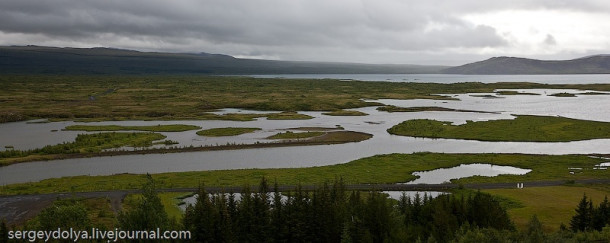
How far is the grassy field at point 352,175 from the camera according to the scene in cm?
6919

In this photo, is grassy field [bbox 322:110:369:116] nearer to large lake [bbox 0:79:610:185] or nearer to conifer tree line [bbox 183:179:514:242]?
large lake [bbox 0:79:610:185]

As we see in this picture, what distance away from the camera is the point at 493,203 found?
5044 centimetres

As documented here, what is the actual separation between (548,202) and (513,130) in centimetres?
6547

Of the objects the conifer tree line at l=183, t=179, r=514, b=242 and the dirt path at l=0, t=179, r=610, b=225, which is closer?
the conifer tree line at l=183, t=179, r=514, b=242

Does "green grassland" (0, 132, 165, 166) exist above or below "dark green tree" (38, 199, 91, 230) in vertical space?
below

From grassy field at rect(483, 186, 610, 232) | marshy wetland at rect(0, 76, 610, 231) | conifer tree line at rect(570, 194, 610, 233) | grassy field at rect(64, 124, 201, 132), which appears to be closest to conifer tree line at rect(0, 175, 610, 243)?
conifer tree line at rect(570, 194, 610, 233)

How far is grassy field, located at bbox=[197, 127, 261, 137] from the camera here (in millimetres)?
116869

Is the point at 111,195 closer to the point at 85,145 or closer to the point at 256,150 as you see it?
the point at 256,150

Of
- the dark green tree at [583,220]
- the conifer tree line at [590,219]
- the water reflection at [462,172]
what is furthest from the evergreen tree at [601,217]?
the water reflection at [462,172]

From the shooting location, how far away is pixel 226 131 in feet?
395

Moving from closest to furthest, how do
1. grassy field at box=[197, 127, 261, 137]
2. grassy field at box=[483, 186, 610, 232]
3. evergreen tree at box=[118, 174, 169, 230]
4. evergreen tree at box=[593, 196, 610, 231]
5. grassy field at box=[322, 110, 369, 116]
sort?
evergreen tree at box=[118, 174, 169, 230] < evergreen tree at box=[593, 196, 610, 231] < grassy field at box=[483, 186, 610, 232] < grassy field at box=[197, 127, 261, 137] < grassy field at box=[322, 110, 369, 116]

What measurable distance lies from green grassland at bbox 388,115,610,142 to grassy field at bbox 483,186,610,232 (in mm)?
47591

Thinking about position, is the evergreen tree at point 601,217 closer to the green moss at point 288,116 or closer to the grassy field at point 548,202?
the grassy field at point 548,202

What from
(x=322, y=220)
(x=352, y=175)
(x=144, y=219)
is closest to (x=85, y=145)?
(x=352, y=175)
